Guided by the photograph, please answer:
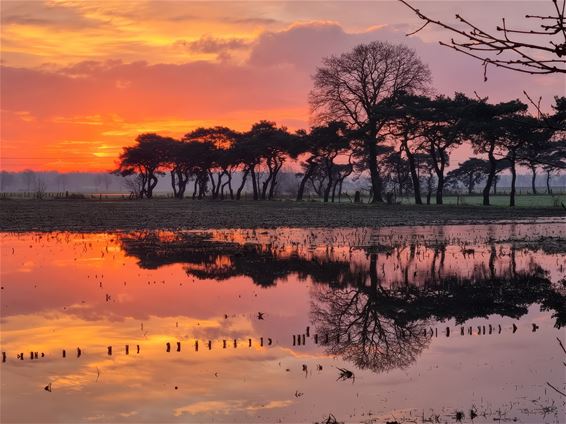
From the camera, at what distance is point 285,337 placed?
12242 millimetres

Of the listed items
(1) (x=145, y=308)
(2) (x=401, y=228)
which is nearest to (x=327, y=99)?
(2) (x=401, y=228)

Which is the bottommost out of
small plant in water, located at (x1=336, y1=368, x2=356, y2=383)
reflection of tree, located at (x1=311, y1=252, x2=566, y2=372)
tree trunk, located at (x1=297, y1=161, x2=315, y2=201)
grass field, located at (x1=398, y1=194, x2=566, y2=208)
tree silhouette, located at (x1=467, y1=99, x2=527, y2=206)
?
small plant in water, located at (x1=336, y1=368, x2=356, y2=383)

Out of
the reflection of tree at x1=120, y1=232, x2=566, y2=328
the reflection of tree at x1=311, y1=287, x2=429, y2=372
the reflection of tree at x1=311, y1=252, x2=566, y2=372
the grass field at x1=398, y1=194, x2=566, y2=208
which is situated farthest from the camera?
the grass field at x1=398, y1=194, x2=566, y2=208

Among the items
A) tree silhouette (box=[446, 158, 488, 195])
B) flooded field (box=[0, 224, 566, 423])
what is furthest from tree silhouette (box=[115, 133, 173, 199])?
flooded field (box=[0, 224, 566, 423])

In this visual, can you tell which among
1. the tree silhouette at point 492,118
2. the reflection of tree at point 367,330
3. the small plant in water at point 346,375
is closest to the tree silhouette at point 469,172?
the tree silhouette at point 492,118

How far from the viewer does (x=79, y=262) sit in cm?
2361

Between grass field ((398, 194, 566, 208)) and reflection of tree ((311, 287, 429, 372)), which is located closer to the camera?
reflection of tree ((311, 287, 429, 372))

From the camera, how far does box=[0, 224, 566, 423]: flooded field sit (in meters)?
8.37

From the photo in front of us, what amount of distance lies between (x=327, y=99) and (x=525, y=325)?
66.4m

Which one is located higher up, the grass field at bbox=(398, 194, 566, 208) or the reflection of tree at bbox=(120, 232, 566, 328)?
the grass field at bbox=(398, 194, 566, 208)

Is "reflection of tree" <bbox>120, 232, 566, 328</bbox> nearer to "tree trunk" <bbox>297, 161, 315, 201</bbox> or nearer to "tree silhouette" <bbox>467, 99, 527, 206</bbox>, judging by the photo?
"tree silhouette" <bbox>467, 99, 527, 206</bbox>

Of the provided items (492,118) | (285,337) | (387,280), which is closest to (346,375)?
(285,337)

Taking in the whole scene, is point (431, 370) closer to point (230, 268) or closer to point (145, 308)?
point (145, 308)

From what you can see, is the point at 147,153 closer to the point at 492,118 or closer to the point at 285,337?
the point at 492,118
